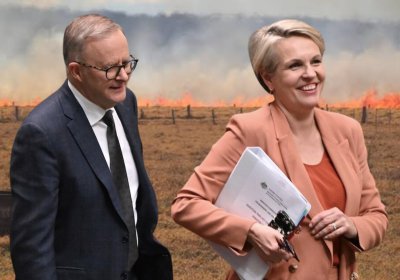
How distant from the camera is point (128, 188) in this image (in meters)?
2.12

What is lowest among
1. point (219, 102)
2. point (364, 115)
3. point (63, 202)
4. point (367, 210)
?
point (364, 115)

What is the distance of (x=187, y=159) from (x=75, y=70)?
8.29 feet

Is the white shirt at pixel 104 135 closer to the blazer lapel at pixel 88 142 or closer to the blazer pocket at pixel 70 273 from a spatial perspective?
the blazer lapel at pixel 88 142

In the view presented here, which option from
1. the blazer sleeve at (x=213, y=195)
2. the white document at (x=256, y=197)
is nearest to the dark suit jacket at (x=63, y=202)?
the blazer sleeve at (x=213, y=195)

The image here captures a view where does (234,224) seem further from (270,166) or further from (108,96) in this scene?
(108,96)

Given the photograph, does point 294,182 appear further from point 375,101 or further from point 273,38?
Result: point 375,101

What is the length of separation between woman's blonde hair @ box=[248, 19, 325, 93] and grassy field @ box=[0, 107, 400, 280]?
7.29 feet

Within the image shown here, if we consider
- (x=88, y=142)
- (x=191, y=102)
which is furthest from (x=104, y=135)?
(x=191, y=102)

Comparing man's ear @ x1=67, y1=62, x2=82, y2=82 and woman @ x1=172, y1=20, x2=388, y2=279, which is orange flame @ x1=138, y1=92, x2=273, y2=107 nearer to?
woman @ x1=172, y1=20, x2=388, y2=279

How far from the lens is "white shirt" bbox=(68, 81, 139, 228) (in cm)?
210

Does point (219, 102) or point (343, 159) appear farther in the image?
point (219, 102)

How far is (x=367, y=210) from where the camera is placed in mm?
2215

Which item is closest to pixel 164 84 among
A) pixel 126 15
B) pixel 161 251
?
pixel 126 15

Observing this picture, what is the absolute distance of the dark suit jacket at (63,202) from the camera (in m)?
1.95
